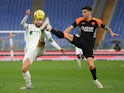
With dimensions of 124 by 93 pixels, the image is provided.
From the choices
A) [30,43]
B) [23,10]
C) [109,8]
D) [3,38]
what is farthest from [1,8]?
[30,43]

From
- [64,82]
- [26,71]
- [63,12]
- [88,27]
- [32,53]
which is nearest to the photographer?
[26,71]

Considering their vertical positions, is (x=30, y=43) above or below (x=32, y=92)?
above

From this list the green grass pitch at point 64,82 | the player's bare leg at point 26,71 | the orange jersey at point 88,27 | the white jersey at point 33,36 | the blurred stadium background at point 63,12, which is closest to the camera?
the green grass pitch at point 64,82

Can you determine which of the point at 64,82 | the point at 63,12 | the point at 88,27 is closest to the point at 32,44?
the point at 88,27

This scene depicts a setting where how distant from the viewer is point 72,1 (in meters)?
48.6

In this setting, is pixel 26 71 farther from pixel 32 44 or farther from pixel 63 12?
pixel 63 12

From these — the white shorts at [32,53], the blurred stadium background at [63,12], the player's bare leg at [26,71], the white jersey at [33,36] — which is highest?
the white jersey at [33,36]

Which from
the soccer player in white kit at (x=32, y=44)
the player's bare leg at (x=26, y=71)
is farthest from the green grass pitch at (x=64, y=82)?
the soccer player in white kit at (x=32, y=44)

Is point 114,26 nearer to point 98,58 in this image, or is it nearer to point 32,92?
point 98,58

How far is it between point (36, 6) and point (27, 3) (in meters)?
1.32

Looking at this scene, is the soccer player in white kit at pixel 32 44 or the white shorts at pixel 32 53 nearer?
the soccer player in white kit at pixel 32 44

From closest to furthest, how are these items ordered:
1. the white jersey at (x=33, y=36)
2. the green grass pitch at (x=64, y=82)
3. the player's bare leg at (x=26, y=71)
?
1. the green grass pitch at (x=64, y=82)
2. the player's bare leg at (x=26, y=71)
3. the white jersey at (x=33, y=36)

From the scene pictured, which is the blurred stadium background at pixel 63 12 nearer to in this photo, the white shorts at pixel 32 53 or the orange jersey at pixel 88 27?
the orange jersey at pixel 88 27

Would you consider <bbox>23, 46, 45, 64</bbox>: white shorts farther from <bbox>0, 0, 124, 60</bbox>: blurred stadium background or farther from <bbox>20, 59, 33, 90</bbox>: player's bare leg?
<bbox>0, 0, 124, 60</bbox>: blurred stadium background
